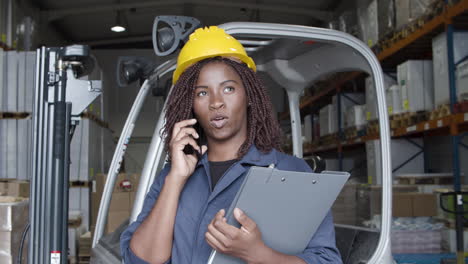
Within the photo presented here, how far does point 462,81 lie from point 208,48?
3459mm

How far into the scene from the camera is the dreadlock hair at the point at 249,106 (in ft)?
5.28

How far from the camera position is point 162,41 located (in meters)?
2.23

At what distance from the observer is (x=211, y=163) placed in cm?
163

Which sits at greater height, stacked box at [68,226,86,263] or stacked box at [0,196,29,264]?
stacked box at [0,196,29,264]

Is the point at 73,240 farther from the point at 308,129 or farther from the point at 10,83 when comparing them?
the point at 308,129

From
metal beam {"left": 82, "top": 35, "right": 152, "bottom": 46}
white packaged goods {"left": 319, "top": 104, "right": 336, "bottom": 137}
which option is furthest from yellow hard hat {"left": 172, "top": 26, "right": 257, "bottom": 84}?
metal beam {"left": 82, "top": 35, "right": 152, "bottom": 46}

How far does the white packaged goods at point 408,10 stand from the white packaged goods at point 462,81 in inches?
35.0

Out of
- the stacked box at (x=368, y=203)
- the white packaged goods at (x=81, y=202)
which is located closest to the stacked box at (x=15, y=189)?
the white packaged goods at (x=81, y=202)

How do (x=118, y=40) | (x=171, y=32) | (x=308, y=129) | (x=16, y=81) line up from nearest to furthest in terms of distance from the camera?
1. (x=171, y=32)
2. (x=16, y=81)
3. (x=308, y=129)
4. (x=118, y=40)

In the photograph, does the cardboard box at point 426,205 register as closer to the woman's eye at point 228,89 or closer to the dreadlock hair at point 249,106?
the dreadlock hair at point 249,106

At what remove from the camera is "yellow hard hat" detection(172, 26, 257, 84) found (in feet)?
5.30

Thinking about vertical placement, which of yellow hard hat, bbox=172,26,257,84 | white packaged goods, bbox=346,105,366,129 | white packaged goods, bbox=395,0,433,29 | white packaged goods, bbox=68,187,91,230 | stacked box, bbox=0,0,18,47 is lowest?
white packaged goods, bbox=68,187,91,230

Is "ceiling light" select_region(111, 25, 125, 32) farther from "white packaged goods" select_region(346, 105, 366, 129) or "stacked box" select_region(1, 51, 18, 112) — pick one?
"white packaged goods" select_region(346, 105, 366, 129)

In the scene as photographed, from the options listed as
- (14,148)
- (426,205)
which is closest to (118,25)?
(14,148)
